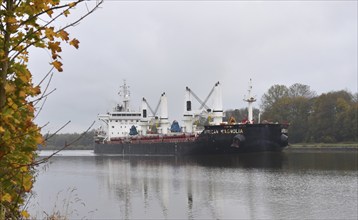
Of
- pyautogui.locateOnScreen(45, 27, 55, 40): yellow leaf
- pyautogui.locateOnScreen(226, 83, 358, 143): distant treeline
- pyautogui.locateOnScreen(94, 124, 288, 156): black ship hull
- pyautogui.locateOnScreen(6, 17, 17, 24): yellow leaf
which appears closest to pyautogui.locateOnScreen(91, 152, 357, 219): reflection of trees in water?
pyautogui.locateOnScreen(45, 27, 55, 40): yellow leaf

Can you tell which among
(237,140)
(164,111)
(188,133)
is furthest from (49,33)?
(164,111)

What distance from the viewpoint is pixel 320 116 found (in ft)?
→ 254

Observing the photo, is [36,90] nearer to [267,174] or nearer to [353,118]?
[267,174]

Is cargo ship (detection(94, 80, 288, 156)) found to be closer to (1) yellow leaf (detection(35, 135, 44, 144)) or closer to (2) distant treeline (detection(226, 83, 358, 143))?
(2) distant treeline (detection(226, 83, 358, 143))

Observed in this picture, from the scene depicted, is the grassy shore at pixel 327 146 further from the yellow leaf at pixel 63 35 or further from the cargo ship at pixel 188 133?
the yellow leaf at pixel 63 35

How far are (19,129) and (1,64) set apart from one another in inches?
18.9

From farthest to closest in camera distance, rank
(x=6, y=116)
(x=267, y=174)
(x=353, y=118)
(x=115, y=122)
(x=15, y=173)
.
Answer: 1. (x=115, y=122)
2. (x=353, y=118)
3. (x=267, y=174)
4. (x=15, y=173)
5. (x=6, y=116)

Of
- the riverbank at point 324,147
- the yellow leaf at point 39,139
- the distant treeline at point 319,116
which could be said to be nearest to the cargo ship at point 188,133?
the distant treeline at point 319,116

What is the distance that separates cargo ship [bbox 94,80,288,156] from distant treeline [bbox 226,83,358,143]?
16.9m

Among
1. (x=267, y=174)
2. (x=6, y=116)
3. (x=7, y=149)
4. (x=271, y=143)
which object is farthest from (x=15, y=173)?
(x=271, y=143)

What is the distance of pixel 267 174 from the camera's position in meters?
32.2

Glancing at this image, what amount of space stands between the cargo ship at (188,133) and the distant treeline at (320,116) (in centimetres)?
1692

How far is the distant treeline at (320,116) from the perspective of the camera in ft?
241

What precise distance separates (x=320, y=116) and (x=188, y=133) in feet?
96.2
